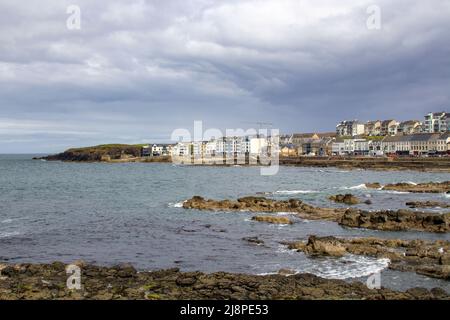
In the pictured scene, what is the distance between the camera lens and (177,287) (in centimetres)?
1984

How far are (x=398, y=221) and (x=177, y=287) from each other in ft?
77.1

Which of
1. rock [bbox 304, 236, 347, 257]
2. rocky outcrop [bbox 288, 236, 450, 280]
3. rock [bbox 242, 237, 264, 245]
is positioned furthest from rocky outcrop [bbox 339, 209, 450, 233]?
rock [bbox 304, 236, 347, 257]

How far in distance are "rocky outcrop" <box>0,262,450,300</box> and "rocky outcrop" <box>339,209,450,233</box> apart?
653 inches

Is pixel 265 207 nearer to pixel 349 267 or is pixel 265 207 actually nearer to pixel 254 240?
pixel 254 240

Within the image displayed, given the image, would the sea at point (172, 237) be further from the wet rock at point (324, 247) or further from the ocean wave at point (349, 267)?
the wet rock at point (324, 247)

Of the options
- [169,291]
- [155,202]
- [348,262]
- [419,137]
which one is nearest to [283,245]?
[348,262]

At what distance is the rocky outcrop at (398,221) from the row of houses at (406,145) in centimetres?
13220

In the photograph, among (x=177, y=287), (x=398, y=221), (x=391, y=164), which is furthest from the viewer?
Answer: (x=391, y=164)

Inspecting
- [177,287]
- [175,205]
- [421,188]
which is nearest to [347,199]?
[421,188]

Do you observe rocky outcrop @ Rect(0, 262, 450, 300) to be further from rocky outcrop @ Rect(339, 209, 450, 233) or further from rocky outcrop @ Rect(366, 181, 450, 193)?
rocky outcrop @ Rect(366, 181, 450, 193)

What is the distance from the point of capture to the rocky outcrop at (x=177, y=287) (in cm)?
1809

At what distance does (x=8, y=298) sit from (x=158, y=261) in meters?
9.94

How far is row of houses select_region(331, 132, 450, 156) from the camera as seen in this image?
161 m
